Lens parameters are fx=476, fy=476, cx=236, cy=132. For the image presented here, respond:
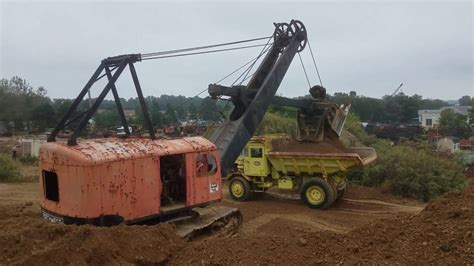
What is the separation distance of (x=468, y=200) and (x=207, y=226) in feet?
14.6

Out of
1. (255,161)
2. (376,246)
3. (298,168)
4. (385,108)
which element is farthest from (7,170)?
(385,108)

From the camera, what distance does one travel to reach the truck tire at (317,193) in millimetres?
14070

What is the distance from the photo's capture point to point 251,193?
16.0 metres

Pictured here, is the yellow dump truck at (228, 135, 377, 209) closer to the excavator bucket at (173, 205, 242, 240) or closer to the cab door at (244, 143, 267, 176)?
the cab door at (244, 143, 267, 176)

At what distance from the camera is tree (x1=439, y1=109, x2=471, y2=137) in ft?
164

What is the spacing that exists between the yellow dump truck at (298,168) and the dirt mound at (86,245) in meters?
7.89

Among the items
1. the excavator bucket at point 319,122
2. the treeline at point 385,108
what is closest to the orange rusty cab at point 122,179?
the excavator bucket at point 319,122

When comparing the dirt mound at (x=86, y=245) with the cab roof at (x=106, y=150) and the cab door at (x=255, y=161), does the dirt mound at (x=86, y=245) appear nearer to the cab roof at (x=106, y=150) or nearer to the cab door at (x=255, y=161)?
the cab roof at (x=106, y=150)

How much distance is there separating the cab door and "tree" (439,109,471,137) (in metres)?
38.7

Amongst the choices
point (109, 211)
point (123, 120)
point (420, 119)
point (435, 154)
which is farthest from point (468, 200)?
point (420, 119)

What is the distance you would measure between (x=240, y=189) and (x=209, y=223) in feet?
23.1

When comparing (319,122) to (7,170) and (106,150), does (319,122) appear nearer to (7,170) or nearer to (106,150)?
(106,150)

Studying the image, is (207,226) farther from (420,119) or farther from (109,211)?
(420,119)

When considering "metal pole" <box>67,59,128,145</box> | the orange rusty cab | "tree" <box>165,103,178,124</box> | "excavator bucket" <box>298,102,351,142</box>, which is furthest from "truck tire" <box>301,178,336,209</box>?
"tree" <box>165,103,178,124</box>
